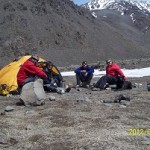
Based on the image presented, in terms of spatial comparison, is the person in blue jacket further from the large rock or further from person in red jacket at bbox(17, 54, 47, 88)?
the large rock

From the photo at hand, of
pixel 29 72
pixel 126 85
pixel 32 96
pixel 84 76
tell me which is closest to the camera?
pixel 32 96

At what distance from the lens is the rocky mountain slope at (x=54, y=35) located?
7250 cm

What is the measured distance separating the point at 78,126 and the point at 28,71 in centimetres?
555

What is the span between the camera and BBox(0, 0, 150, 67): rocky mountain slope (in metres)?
72.5

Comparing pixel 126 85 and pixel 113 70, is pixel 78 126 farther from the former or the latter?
pixel 113 70

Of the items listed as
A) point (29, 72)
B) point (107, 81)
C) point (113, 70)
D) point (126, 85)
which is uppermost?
point (29, 72)

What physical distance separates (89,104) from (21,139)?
11.7 ft

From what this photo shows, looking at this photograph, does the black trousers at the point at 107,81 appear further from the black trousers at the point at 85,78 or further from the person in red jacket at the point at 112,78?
the black trousers at the point at 85,78

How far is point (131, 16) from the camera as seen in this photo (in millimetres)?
181875

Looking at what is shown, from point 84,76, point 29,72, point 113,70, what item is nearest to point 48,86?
point 29,72

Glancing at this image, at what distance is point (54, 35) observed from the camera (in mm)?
79062
